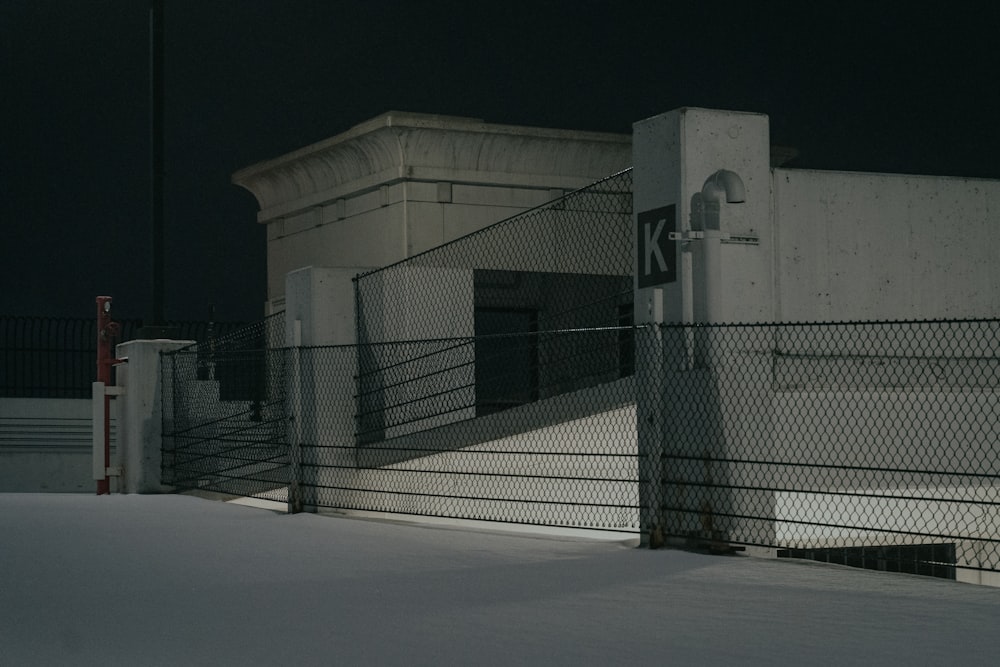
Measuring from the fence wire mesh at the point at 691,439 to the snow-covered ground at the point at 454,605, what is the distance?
80 centimetres

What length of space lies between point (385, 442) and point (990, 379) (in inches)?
261

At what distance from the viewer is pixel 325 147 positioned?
22234mm

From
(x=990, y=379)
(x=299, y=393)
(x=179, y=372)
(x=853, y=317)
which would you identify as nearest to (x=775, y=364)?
(x=853, y=317)

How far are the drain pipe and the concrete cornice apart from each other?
1036 cm

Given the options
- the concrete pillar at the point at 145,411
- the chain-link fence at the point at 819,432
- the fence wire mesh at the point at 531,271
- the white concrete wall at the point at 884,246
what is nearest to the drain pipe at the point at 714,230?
the chain-link fence at the point at 819,432

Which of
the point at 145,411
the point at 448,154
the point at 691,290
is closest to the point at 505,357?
the point at 448,154

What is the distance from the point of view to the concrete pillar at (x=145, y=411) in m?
18.6

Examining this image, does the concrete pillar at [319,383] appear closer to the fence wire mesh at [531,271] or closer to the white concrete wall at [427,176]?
the fence wire mesh at [531,271]

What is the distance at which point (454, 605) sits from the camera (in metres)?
7.73

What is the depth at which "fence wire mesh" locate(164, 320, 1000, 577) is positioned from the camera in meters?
10.8

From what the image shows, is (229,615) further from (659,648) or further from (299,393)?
(299,393)

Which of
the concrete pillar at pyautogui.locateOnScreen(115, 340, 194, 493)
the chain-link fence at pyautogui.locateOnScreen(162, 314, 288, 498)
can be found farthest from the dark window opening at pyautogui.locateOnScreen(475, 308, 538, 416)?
the concrete pillar at pyautogui.locateOnScreen(115, 340, 194, 493)

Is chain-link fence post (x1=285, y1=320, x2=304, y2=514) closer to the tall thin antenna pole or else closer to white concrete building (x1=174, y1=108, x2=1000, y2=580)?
white concrete building (x1=174, y1=108, x2=1000, y2=580)

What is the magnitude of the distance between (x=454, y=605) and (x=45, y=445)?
17.0 metres
